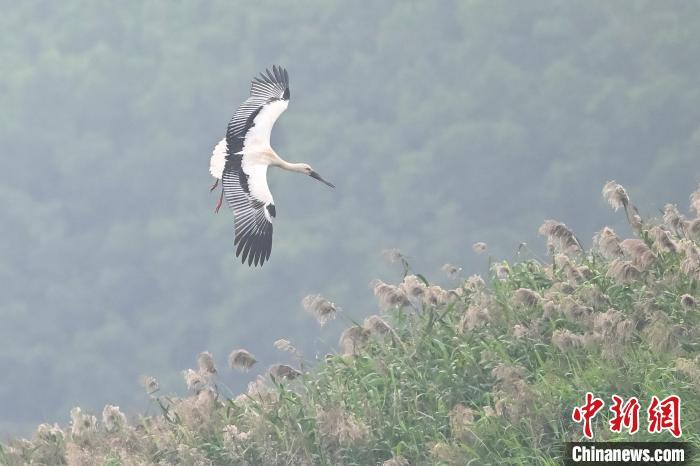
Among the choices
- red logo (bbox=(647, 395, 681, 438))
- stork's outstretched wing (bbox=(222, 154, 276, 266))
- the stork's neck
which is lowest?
red logo (bbox=(647, 395, 681, 438))

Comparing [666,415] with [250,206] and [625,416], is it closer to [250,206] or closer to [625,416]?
[625,416]

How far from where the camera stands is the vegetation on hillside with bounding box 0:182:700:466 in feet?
31.1

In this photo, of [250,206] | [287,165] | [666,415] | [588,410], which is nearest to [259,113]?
[287,165]

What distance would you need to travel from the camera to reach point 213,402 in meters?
10.8

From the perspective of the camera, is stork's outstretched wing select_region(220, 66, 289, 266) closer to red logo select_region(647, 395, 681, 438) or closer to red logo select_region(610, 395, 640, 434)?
red logo select_region(610, 395, 640, 434)

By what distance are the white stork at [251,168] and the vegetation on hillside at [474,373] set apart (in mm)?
937

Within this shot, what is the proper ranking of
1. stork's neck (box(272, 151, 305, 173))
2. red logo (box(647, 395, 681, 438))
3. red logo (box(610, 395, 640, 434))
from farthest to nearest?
stork's neck (box(272, 151, 305, 173))
red logo (box(610, 395, 640, 434))
red logo (box(647, 395, 681, 438))

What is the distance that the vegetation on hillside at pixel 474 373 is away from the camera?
947 centimetres

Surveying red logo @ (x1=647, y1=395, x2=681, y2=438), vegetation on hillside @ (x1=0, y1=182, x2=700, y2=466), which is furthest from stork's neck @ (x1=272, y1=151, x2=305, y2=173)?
red logo @ (x1=647, y1=395, x2=681, y2=438)

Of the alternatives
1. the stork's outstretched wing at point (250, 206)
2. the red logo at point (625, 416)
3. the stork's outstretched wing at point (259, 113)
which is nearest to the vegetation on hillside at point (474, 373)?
the red logo at point (625, 416)

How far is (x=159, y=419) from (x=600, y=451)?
417 cm

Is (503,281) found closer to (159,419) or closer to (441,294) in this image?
(441,294)

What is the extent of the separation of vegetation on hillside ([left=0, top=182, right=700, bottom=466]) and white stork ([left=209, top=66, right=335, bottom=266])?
937 millimetres

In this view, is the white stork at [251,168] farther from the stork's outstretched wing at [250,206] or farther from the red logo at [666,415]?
the red logo at [666,415]
